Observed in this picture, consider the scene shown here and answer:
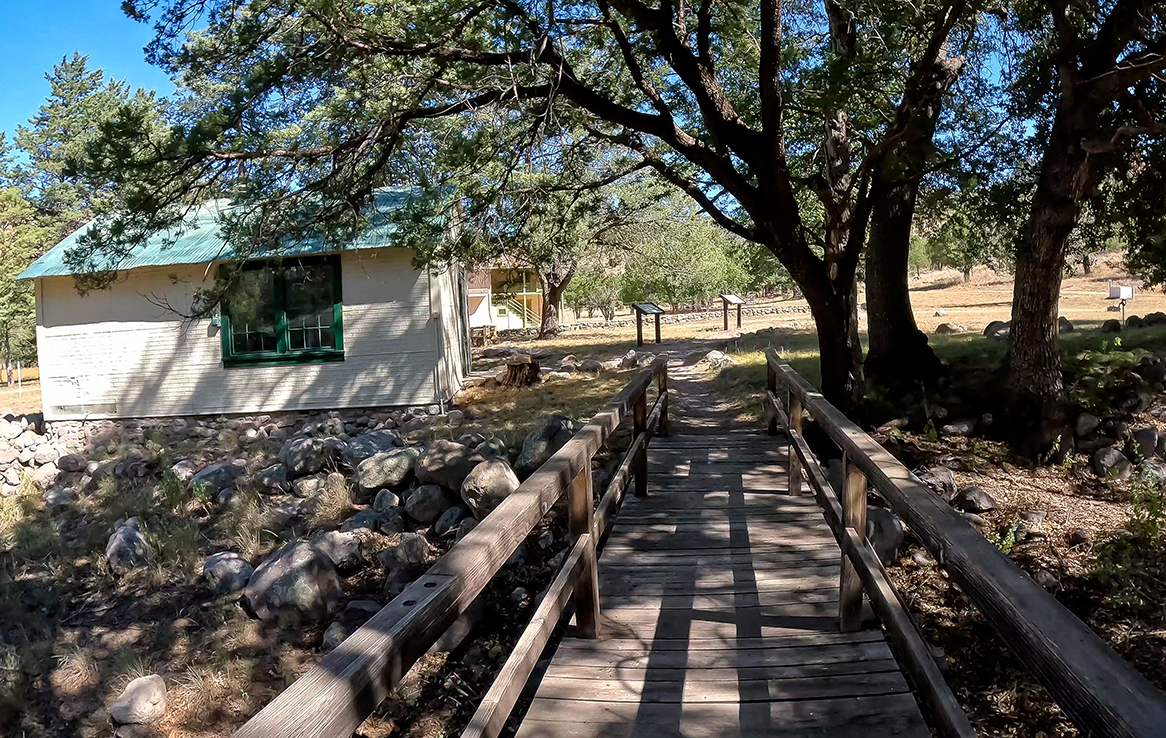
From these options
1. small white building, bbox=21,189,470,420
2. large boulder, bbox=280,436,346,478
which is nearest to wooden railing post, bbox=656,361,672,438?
large boulder, bbox=280,436,346,478

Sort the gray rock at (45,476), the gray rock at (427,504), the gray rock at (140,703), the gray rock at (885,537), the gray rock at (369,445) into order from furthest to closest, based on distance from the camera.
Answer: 1. the gray rock at (45,476)
2. the gray rock at (369,445)
3. the gray rock at (427,504)
4. the gray rock at (885,537)
5. the gray rock at (140,703)

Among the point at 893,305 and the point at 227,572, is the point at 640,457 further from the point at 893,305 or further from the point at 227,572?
the point at 893,305

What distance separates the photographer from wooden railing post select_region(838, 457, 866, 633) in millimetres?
3717

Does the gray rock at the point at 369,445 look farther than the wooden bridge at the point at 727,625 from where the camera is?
Yes

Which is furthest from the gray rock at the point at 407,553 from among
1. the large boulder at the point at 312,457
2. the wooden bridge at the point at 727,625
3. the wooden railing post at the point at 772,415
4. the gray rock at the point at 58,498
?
the gray rock at the point at 58,498

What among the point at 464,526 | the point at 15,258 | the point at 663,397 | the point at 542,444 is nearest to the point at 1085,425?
the point at 663,397

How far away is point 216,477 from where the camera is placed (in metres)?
10.3

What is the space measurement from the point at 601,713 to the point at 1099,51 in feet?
27.6

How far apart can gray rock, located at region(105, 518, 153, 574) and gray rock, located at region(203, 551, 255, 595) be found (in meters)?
1.00

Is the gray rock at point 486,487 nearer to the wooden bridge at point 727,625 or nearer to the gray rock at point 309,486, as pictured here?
the wooden bridge at point 727,625

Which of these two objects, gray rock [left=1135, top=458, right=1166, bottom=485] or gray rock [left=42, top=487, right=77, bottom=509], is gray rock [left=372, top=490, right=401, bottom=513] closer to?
gray rock [left=42, top=487, right=77, bottom=509]

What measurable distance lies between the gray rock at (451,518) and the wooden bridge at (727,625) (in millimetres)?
2210

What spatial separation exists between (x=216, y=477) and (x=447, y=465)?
3789 mm

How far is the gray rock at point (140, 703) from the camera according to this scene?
5.61m
